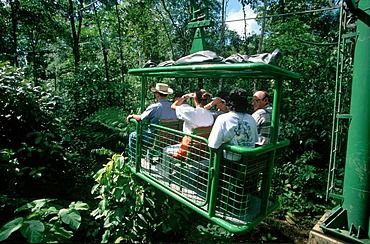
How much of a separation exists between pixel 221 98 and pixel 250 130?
1.53 m

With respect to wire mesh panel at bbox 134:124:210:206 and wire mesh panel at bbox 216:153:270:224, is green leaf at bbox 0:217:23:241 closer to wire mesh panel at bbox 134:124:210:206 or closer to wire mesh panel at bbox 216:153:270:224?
wire mesh panel at bbox 134:124:210:206

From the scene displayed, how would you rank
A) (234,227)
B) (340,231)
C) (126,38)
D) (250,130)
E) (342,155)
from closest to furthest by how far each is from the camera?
(234,227), (250,130), (340,231), (342,155), (126,38)

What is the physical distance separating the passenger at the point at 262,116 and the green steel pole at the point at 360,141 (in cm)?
86

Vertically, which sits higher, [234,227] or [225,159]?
[225,159]

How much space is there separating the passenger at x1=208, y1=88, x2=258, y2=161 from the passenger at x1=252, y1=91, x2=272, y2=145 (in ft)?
1.78

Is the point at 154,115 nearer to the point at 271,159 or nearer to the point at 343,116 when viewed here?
the point at 271,159

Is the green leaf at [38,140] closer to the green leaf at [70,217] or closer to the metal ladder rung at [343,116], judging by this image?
the green leaf at [70,217]

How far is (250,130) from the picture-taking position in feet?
7.84

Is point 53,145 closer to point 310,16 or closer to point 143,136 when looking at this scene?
point 143,136

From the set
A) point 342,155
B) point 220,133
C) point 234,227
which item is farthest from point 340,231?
point 342,155

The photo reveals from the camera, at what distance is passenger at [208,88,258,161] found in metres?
2.26

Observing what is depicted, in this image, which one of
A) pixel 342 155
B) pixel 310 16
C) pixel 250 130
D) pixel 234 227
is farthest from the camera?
pixel 310 16

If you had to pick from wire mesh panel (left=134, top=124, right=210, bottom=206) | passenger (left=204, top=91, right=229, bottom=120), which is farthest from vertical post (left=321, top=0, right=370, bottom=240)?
passenger (left=204, top=91, right=229, bottom=120)

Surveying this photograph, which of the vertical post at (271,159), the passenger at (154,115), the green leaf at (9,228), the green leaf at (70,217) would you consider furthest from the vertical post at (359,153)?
the green leaf at (9,228)
